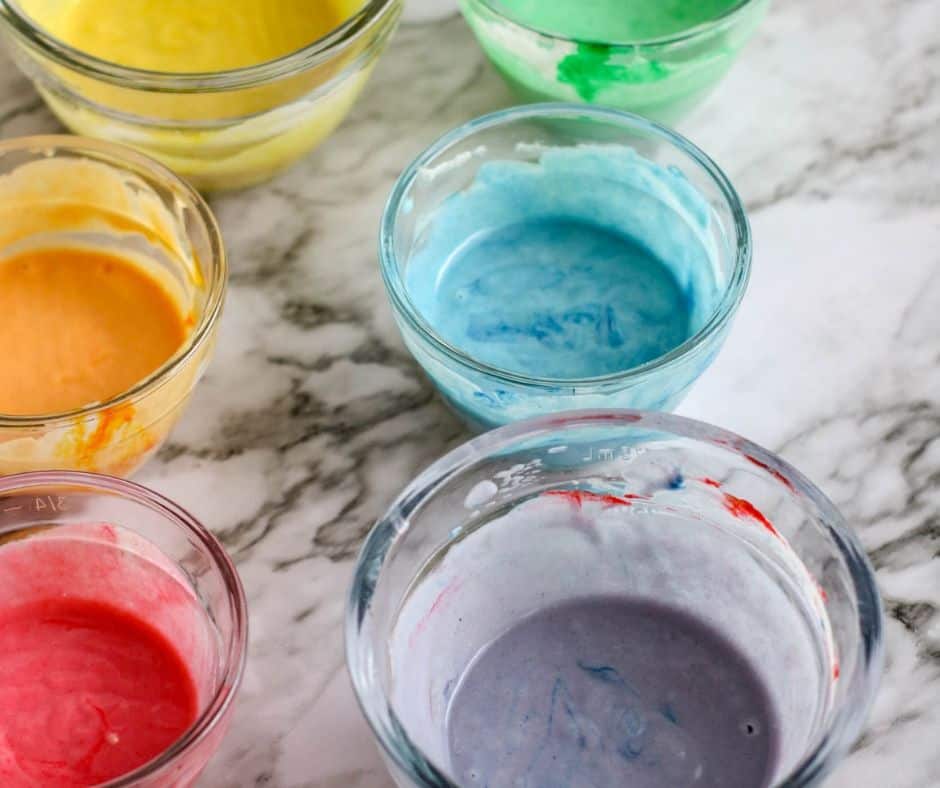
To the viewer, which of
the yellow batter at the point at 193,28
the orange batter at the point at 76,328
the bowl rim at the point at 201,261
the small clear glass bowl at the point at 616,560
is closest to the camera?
the small clear glass bowl at the point at 616,560

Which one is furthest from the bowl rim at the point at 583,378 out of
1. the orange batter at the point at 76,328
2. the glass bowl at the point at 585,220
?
the orange batter at the point at 76,328

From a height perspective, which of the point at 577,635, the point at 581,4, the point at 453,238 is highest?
the point at 581,4

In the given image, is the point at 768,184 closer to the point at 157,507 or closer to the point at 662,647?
the point at 662,647

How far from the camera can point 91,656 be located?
1.19 meters

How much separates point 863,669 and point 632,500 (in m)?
0.27

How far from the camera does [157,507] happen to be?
1190mm

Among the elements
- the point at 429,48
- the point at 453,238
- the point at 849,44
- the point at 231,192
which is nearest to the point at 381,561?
the point at 453,238

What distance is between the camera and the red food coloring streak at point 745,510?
1.19m

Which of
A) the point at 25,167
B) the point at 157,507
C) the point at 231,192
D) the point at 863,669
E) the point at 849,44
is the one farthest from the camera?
the point at 849,44

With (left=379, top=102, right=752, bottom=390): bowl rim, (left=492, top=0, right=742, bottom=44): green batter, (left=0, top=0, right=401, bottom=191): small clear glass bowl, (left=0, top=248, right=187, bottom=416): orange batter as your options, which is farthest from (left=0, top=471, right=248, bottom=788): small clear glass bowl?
(left=492, top=0, right=742, bottom=44): green batter

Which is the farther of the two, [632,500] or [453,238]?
[453,238]

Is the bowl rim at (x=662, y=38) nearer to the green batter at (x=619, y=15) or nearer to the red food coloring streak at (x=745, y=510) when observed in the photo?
the green batter at (x=619, y=15)

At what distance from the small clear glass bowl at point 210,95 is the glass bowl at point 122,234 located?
0.13 feet

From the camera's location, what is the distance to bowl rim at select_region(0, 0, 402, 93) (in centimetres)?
133
